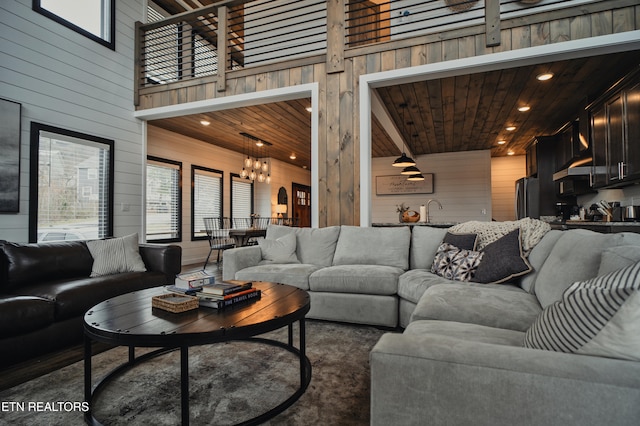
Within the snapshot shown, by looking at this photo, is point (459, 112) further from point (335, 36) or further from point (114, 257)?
point (114, 257)

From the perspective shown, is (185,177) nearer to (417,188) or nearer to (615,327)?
(417,188)

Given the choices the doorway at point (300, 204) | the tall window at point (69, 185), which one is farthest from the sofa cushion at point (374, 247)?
the doorway at point (300, 204)

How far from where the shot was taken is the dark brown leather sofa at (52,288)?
2197 mm

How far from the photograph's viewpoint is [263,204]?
9.23 m

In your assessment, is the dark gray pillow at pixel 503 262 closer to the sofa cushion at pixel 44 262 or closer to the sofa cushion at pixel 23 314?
the sofa cushion at pixel 23 314

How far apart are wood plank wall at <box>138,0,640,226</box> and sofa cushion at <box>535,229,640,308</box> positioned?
92.0 inches

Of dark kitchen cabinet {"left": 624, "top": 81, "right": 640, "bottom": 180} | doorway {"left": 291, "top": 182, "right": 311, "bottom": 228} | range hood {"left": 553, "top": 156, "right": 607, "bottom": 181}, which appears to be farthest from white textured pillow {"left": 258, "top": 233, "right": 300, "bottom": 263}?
doorway {"left": 291, "top": 182, "right": 311, "bottom": 228}

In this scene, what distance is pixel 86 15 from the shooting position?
4.62 metres

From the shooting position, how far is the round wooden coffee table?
1.41 m

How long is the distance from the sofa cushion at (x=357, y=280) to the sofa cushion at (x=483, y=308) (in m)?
0.76

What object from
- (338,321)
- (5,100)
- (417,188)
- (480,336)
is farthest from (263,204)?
(480,336)

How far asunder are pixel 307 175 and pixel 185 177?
500 centimetres

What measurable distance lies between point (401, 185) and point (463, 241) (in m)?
6.25

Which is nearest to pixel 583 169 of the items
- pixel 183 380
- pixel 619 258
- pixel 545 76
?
pixel 545 76
